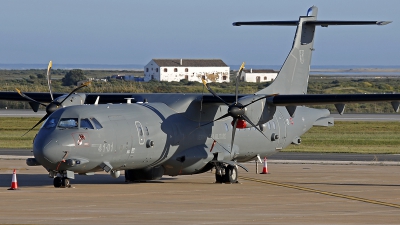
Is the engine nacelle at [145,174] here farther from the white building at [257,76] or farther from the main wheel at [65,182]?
the white building at [257,76]

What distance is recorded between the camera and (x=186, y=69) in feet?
451

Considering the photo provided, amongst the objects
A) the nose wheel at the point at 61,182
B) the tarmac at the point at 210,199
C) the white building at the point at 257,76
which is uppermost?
the white building at the point at 257,76

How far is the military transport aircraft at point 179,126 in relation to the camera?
803 inches

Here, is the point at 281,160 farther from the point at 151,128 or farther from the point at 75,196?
the point at 75,196

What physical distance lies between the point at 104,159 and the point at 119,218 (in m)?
5.60

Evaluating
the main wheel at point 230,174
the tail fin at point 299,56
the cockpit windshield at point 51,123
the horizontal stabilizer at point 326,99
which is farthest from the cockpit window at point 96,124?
the tail fin at point 299,56

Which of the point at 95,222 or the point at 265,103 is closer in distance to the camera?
the point at 95,222

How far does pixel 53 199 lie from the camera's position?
61.5 ft

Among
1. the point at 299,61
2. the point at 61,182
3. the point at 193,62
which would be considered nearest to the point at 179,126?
the point at 61,182

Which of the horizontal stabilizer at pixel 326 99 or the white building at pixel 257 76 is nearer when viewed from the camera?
the horizontal stabilizer at pixel 326 99

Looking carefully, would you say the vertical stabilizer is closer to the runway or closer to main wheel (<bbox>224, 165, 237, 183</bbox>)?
the runway

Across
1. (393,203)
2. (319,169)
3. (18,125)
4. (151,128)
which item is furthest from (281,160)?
(18,125)

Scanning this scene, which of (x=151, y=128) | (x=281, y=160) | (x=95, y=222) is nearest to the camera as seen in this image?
(x=95, y=222)

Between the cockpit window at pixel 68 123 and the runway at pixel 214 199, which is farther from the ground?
the cockpit window at pixel 68 123
